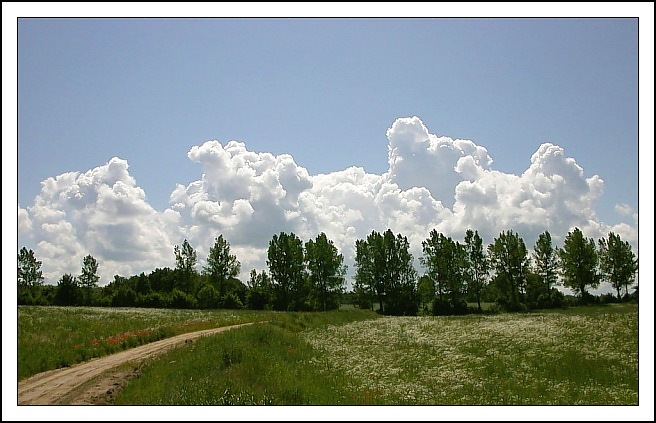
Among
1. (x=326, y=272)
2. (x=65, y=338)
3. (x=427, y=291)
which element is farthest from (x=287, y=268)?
(x=65, y=338)

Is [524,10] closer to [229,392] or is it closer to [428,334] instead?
[229,392]

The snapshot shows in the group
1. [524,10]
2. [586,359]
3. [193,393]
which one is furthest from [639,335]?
[193,393]

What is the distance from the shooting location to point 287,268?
82500 mm

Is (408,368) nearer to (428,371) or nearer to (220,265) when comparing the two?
(428,371)

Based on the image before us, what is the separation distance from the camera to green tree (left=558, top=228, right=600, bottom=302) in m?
24.8

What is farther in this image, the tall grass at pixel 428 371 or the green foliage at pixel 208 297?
the green foliage at pixel 208 297

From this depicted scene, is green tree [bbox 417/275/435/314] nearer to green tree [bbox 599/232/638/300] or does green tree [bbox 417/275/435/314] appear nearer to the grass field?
the grass field

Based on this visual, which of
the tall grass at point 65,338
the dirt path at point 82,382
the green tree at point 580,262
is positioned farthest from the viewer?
the green tree at point 580,262

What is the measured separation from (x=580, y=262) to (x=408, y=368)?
13.6 metres

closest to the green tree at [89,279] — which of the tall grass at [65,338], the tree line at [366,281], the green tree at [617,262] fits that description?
the tree line at [366,281]

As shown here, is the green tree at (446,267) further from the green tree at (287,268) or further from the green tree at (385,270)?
the green tree at (287,268)

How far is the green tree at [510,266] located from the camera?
205ft

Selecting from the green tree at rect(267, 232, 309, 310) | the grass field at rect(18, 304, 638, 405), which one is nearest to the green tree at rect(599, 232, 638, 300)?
the grass field at rect(18, 304, 638, 405)

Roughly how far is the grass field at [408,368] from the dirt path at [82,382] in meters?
0.61
